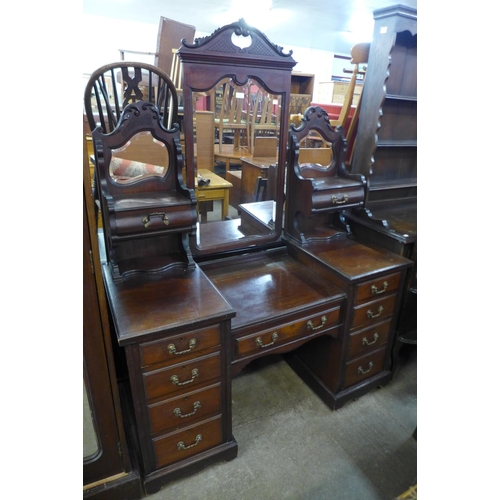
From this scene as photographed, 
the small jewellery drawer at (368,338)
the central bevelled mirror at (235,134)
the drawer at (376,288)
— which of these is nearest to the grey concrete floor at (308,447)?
the small jewellery drawer at (368,338)

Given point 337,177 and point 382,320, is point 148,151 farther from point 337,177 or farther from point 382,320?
point 382,320

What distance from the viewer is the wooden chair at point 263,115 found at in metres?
1.62

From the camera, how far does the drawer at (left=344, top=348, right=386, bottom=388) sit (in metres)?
1.75

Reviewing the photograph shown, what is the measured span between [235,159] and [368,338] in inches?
43.2

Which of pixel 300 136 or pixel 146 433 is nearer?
pixel 146 433

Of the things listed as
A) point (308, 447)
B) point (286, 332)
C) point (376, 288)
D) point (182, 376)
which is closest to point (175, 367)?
point (182, 376)

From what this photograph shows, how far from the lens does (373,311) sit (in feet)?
5.49

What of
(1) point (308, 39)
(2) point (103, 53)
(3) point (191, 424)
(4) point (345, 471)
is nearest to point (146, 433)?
(3) point (191, 424)

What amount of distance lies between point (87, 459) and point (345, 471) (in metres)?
1.03

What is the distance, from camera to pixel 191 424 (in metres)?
1.36

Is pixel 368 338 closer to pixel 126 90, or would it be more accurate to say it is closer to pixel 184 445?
pixel 184 445

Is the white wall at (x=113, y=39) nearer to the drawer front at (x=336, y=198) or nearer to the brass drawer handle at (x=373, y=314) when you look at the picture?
the drawer front at (x=336, y=198)
